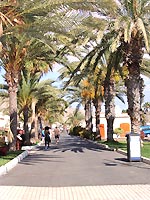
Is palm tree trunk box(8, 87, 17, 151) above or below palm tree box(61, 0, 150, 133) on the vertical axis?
below

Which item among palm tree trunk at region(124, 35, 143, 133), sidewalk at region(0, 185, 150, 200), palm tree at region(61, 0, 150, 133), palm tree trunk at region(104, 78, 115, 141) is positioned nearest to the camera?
sidewalk at region(0, 185, 150, 200)

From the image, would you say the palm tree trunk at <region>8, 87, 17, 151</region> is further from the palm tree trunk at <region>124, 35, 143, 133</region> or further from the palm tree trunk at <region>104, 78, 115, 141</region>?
the palm tree trunk at <region>104, 78, 115, 141</region>

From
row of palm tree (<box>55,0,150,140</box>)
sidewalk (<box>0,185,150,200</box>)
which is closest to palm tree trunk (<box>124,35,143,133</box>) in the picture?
row of palm tree (<box>55,0,150,140</box>)

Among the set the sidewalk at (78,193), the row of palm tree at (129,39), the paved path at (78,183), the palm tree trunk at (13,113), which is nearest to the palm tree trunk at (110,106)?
the row of palm tree at (129,39)

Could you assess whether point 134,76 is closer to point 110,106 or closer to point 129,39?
point 129,39

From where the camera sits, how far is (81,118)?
418ft

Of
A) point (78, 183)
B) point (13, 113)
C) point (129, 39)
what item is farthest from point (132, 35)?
point (78, 183)

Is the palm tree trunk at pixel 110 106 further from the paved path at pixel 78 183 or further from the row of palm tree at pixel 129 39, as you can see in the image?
the paved path at pixel 78 183

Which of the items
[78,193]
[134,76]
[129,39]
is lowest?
[78,193]

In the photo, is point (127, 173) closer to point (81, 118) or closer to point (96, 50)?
point (96, 50)

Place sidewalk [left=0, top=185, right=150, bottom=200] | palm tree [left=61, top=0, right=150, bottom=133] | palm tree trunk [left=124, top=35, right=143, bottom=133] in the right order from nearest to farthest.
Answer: sidewalk [left=0, top=185, right=150, bottom=200] < palm tree [left=61, top=0, right=150, bottom=133] < palm tree trunk [left=124, top=35, right=143, bottom=133]

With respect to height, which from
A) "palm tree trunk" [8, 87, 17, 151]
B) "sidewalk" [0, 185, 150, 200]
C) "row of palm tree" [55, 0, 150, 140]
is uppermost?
"row of palm tree" [55, 0, 150, 140]

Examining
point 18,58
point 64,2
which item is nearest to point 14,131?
point 18,58

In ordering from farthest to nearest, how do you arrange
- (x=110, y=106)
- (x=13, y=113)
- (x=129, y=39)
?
Answer: (x=110, y=106), (x=13, y=113), (x=129, y=39)
